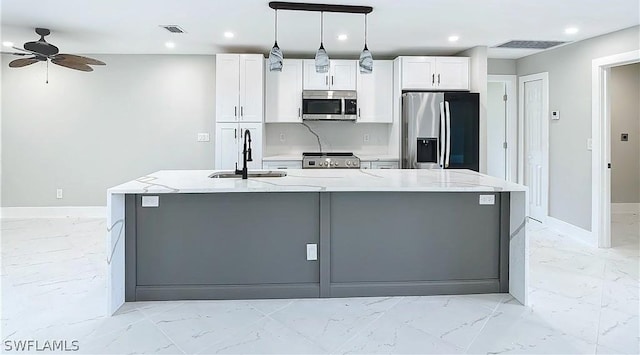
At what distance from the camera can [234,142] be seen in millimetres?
5391

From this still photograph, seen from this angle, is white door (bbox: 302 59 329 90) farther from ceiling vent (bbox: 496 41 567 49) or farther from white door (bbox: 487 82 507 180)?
white door (bbox: 487 82 507 180)

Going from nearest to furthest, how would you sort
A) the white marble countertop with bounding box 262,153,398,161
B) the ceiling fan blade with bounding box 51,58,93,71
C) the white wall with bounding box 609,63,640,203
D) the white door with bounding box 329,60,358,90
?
the ceiling fan blade with bounding box 51,58,93,71, the white marble countertop with bounding box 262,153,398,161, the white door with bounding box 329,60,358,90, the white wall with bounding box 609,63,640,203

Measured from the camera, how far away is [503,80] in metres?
6.04

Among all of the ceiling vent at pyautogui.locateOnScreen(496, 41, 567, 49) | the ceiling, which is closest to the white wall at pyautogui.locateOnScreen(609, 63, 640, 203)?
the ceiling vent at pyautogui.locateOnScreen(496, 41, 567, 49)

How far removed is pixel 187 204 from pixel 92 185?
3.67 meters

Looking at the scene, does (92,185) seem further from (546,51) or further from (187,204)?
(546,51)

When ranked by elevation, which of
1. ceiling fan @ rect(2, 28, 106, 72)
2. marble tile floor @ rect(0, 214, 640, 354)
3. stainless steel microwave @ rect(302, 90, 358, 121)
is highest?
ceiling fan @ rect(2, 28, 106, 72)

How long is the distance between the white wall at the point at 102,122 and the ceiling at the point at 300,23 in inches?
16.0

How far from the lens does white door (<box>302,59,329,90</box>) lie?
550 centimetres

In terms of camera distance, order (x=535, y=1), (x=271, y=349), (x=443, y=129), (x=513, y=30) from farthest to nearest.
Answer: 1. (x=443, y=129)
2. (x=513, y=30)
3. (x=535, y=1)
4. (x=271, y=349)

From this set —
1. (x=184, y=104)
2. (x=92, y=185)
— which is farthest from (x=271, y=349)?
(x=92, y=185)

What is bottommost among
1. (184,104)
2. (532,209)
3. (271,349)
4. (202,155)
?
(271,349)

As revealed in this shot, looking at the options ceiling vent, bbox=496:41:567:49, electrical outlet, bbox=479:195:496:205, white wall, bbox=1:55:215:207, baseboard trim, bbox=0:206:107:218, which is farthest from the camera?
baseboard trim, bbox=0:206:107:218

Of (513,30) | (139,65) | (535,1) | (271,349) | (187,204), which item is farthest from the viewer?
(139,65)
